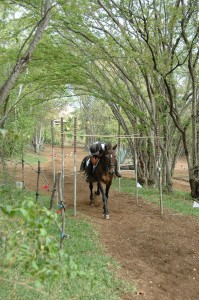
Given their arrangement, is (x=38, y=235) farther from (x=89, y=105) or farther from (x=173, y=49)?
(x=89, y=105)

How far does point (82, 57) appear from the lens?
10008mm

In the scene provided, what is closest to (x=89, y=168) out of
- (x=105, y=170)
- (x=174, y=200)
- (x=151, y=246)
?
(x=105, y=170)

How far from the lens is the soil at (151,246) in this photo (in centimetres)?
472

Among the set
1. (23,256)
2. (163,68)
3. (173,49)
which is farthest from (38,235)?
(173,49)

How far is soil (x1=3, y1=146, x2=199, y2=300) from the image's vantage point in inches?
186

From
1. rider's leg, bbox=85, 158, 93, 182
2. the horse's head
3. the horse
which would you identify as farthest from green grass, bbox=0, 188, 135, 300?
rider's leg, bbox=85, 158, 93, 182

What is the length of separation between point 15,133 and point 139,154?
12.8 metres

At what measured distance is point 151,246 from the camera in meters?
6.16

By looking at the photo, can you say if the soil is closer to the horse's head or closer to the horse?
the horse

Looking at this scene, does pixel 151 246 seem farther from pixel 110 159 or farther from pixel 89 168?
pixel 89 168

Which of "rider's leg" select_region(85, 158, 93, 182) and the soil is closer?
the soil

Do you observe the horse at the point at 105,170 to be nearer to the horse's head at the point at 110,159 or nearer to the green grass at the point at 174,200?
the horse's head at the point at 110,159

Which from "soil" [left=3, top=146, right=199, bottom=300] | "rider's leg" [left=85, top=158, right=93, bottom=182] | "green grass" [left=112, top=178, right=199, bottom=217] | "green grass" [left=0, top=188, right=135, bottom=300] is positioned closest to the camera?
"green grass" [left=0, top=188, right=135, bottom=300]

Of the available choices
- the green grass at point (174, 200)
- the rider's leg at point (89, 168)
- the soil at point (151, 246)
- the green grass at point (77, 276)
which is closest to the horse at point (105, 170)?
the rider's leg at point (89, 168)
